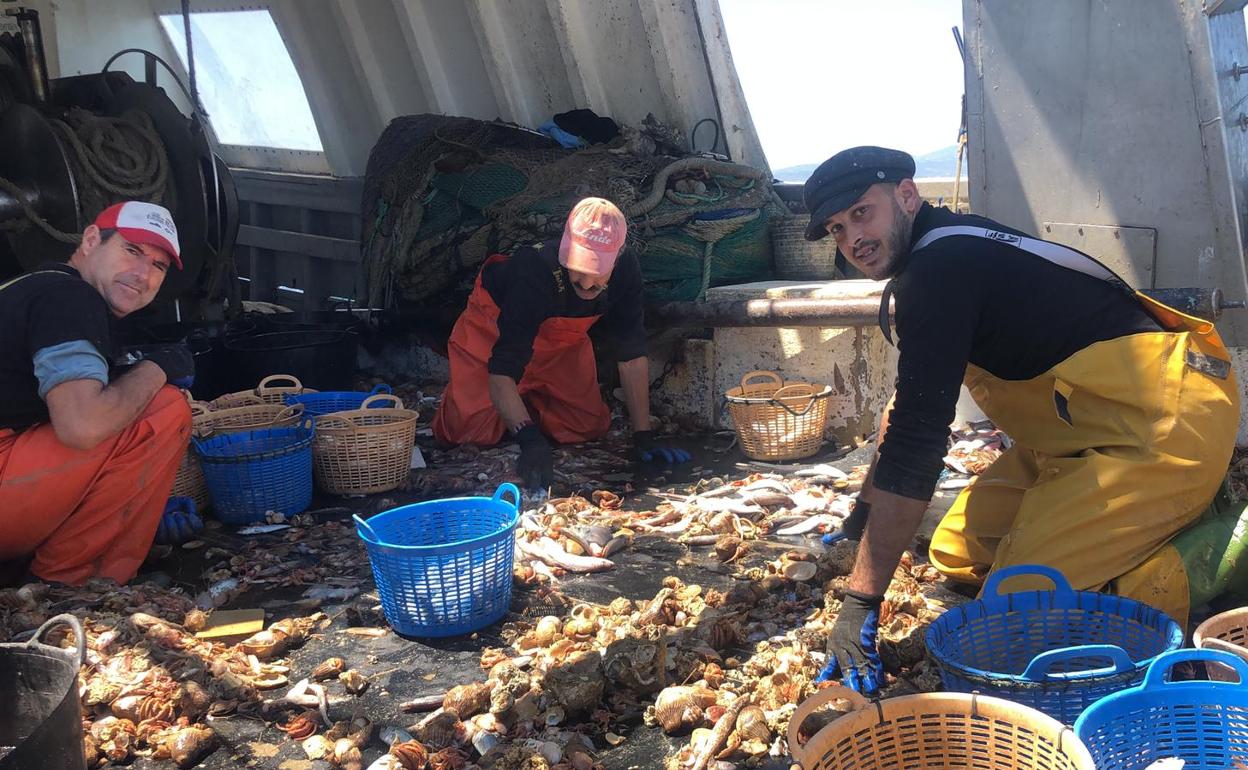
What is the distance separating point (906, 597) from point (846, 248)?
3.97 feet

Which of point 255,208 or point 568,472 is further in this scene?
point 255,208

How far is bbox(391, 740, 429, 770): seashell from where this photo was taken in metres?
2.76

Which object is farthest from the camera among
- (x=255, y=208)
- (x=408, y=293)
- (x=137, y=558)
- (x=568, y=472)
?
(x=255, y=208)

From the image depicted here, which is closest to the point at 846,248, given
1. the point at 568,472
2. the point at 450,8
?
the point at 568,472

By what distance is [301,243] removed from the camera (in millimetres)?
9438

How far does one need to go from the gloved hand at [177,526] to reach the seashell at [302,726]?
1.79 m

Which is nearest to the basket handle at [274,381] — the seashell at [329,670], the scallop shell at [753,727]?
the seashell at [329,670]

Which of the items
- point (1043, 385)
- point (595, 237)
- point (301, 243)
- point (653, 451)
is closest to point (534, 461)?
point (653, 451)

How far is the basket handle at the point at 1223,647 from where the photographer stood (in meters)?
2.37

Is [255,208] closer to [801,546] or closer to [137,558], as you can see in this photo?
[137,558]

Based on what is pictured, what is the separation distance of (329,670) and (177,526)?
161 centimetres

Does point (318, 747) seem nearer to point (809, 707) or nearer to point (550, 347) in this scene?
point (809, 707)

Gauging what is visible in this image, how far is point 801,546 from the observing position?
14.1 ft

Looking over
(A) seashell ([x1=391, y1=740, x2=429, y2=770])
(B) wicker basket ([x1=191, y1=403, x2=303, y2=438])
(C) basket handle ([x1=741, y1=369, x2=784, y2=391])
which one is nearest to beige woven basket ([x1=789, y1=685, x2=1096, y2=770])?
(A) seashell ([x1=391, y1=740, x2=429, y2=770])
